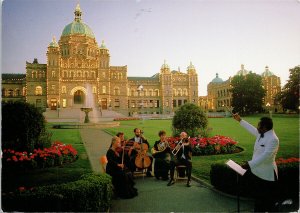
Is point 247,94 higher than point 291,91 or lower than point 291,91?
higher

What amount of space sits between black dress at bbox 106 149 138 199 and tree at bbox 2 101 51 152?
326 centimetres

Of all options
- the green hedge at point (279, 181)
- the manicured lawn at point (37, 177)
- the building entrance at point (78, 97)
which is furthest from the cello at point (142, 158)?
the building entrance at point (78, 97)

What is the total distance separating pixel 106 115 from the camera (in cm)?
4434

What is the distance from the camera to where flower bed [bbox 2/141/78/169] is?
340 inches

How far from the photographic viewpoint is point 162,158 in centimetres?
877

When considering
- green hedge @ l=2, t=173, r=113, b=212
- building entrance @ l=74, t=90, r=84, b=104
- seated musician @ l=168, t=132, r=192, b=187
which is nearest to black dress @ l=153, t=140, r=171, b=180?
seated musician @ l=168, t=132, r=192, b=187

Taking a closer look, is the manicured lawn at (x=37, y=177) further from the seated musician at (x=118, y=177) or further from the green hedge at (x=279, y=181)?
the green hedge at (x=279, y=181)

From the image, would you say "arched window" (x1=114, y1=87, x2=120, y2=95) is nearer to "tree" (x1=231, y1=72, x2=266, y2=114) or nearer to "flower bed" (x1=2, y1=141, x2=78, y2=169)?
"tree" (x1=231, y1=72, x2=266, y2=114)

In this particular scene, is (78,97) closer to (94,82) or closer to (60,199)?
(94,82)

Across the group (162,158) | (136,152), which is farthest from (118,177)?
(162,158)

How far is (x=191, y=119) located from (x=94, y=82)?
44.0 meters

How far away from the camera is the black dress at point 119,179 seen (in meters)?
7.08

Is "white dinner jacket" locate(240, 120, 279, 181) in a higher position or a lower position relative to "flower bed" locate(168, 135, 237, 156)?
higher

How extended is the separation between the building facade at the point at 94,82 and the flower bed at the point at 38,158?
37.6 meters
